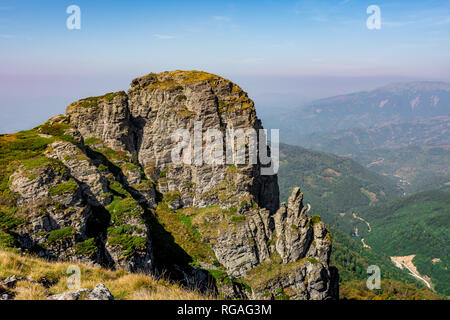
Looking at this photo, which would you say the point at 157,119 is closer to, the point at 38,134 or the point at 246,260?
the point at 38,134

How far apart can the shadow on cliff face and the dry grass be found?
22763mm

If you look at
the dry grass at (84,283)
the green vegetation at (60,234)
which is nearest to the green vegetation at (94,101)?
the green vegetation at (60,234)

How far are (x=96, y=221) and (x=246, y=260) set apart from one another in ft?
82.8

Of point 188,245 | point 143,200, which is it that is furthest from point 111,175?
point 188,245

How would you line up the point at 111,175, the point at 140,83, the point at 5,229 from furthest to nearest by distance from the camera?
1. the point at 140,83
2. the point at 111,175
3. the point at 5,229

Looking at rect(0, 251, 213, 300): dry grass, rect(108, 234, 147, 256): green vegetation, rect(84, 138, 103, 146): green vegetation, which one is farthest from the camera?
rect(84, 138, 103, 146): green vegetation

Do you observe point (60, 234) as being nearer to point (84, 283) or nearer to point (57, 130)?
point (57, 130)

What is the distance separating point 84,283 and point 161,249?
33390 mm

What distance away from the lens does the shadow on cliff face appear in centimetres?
3498

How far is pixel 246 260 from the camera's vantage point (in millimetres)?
44969

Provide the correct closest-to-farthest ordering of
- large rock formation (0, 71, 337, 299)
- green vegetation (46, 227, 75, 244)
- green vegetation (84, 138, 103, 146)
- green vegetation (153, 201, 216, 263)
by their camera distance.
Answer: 1. green vegetation (46, 227, 75, 244)
2. large rock formation (0, 71, 337, 299)
3. green vegetation (153, 201, 216, 263)
4. green vegetation (84, 138, 103, 146)

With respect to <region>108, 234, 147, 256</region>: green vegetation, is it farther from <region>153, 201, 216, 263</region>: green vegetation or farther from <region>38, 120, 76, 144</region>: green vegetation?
<region>38, 120, 76, 144</region>: green vegetation

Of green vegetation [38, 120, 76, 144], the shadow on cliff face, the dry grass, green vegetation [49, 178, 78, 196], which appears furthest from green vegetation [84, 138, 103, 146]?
the dry grass

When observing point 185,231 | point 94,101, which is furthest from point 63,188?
point 94,101
